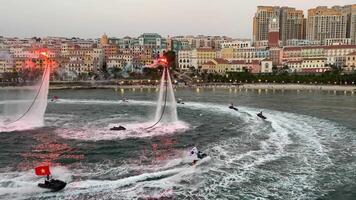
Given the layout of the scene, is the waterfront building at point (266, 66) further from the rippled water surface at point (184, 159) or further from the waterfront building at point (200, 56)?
the rippled water surface at point (184, 159)

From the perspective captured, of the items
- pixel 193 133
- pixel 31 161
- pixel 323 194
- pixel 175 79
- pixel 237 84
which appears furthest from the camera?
pixel 175 79

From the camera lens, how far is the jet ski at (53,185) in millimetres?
22214

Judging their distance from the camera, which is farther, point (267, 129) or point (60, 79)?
point (60, 79)

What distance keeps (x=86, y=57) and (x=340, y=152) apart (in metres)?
142

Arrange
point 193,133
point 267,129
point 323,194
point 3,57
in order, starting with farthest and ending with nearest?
point 3,57, point 267,129, point 193,133, point 323,194

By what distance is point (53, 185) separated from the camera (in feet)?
73.3

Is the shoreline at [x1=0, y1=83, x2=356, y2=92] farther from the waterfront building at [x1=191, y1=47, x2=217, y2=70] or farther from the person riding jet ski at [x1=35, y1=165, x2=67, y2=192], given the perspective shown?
the person riding jet ski at [x1=35, y1=165, x2=67, y2=192]

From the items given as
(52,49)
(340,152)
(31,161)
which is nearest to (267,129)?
(340,152)

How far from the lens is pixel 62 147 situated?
3303 cm

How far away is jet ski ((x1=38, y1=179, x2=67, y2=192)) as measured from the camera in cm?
2221

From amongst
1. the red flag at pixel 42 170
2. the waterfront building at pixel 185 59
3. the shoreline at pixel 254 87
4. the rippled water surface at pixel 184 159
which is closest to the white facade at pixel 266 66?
the shoreline at pixel 254 87

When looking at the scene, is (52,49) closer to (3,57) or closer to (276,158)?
(3,57)

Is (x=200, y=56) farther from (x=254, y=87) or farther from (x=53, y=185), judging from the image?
(x=53, y=185)

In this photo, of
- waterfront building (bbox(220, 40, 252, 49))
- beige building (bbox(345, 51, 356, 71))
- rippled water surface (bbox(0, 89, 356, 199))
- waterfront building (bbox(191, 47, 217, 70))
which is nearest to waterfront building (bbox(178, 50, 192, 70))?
waterfront building (bbox(191, 47, 217, 70))
